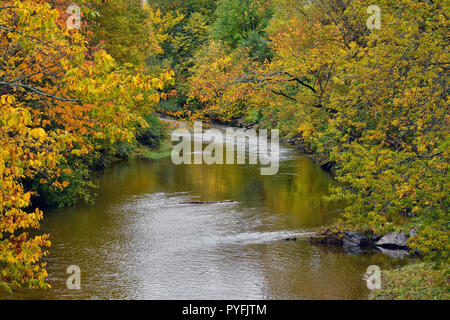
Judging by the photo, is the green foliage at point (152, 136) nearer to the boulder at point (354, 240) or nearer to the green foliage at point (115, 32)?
the green foliage at point (115, 32)

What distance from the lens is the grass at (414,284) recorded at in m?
9.80

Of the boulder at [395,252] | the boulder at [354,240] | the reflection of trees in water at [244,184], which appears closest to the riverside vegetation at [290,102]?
the boulder at [354,240]

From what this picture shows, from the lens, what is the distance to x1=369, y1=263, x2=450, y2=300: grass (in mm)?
9805

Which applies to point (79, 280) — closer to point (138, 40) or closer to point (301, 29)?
point (301, 29)

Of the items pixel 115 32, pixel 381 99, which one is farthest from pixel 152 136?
pixel 381 99

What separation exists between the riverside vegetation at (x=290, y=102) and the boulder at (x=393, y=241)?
1.04ft

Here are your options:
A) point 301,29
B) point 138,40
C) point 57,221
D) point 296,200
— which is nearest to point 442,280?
point 296,200

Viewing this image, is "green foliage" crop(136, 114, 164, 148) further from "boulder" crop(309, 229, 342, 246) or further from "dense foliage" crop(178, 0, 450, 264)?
"boulder" crop(309, 229, 342, 246)

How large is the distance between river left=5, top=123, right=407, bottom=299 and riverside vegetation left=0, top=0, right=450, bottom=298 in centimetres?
116

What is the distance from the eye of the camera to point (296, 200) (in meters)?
21.4

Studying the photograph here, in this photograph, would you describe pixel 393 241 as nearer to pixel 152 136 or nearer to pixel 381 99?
pixel 381 99

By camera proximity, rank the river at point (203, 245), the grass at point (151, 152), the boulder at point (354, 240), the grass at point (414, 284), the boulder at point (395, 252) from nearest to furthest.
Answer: the grass at point (414, 284)
the river at point (203, 245)
the boulder at point (395, 252)
the boulder at point (354, 240)
the grass at point (151, 152)

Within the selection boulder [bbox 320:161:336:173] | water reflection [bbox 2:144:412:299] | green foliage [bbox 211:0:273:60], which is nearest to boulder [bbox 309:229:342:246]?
water reflection [bbox 2:144:412:299]
